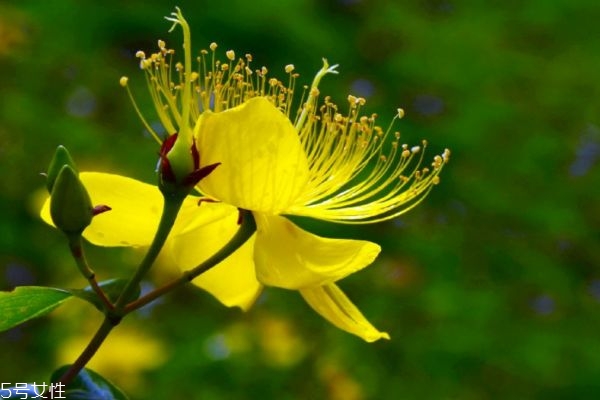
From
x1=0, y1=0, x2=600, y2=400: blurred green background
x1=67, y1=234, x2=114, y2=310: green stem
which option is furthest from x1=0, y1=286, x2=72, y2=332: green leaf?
x1=0, y1=0, x2=600, y2=400: blurred green background

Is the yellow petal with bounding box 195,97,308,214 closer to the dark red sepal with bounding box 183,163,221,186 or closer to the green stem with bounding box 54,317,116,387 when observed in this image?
the dark red sepal with bounding box 183,163,221,186

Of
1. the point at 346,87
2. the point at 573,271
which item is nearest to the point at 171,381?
the point at 346,87

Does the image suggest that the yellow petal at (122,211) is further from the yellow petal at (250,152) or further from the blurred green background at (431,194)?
the blurred green background at (431,194)

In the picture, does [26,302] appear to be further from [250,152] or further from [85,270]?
[250,152]

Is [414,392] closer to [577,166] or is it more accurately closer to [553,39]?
[577,166]

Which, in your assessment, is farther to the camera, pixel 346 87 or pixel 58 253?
pixel 346 87

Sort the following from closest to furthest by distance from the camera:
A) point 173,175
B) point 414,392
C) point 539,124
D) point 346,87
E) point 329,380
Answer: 1. point 173,175
2. point 329,380
3. point 414,392
4. point 346,87
5. point 539,124

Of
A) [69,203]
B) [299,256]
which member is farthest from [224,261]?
[69,203]
